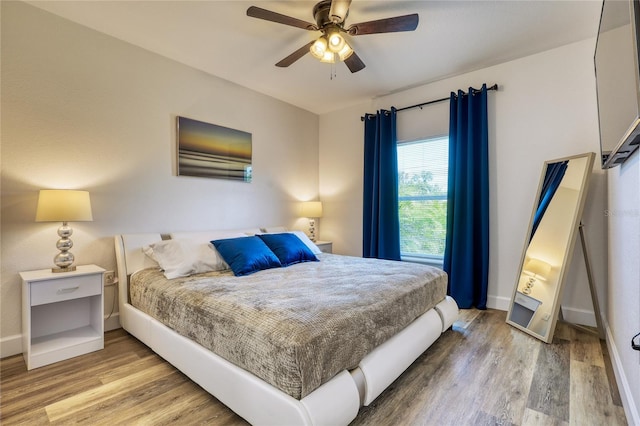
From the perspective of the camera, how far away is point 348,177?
452 centimetres

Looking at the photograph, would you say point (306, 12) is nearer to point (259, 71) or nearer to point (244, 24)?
point (244, 24)

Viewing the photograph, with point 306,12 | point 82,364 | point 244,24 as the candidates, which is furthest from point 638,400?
point 244,24

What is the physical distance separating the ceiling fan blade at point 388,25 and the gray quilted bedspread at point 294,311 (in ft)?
5.91

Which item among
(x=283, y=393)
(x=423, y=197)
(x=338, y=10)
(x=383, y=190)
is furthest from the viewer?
(x=383, y=190)

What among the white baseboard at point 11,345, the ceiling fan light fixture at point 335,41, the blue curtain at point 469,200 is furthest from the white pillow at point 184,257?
the blue curtain at point 469,200

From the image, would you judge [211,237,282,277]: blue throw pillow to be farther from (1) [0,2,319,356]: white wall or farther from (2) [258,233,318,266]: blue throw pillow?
(1) [0,2,319,356]: white wall

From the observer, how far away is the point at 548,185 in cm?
284

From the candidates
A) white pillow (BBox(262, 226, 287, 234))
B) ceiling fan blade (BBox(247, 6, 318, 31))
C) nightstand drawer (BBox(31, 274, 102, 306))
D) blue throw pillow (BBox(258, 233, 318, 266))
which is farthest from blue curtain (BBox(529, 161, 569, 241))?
nightstand drawer (BBox(31, 274, 102, 306))

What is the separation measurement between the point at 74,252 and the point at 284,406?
7.72 ft

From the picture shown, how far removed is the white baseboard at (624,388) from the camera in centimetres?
144

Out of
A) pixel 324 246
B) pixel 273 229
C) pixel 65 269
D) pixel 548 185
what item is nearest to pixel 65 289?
pixel 65 269

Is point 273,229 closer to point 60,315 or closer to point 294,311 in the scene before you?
point 60,315

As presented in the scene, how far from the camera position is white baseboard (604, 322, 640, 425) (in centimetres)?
144

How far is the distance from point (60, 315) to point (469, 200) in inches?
159
